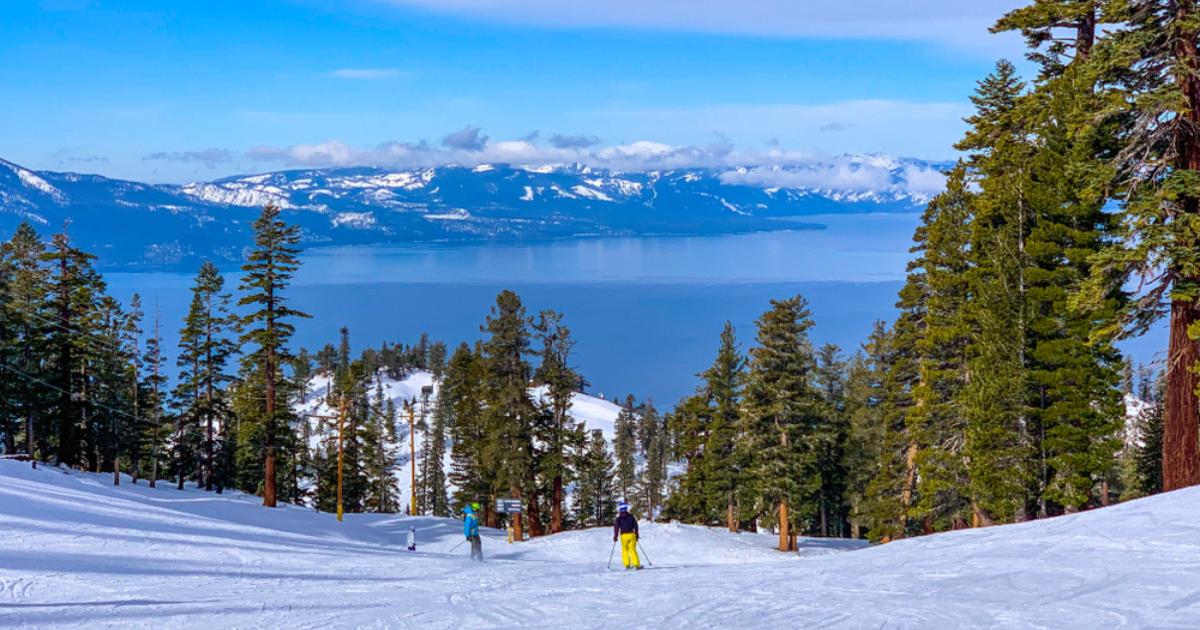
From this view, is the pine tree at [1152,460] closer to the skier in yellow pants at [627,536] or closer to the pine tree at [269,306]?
the skier in yellow pants at [627,536]

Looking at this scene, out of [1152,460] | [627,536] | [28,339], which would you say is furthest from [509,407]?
[1152,460]

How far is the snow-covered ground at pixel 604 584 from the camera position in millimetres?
11680

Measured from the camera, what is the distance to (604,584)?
1591 cm

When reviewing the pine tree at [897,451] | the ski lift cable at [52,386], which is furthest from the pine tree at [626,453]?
the pine tree at [897,451]

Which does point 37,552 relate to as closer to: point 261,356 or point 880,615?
point 880,615

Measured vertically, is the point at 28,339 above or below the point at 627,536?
above

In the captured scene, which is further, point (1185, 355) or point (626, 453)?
point (626, 453)

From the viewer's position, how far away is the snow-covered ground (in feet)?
38.3

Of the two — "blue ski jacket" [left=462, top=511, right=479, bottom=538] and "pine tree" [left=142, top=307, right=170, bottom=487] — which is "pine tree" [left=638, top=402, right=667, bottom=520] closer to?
"pine tree" [left=142, top=307, right=170, bottom=487]

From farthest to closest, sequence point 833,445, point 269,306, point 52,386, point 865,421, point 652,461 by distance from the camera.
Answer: point 652,461 < point 833,445 < point 865,421 < point 52,386 < point 269,306

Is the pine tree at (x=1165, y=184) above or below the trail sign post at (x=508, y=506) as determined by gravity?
above

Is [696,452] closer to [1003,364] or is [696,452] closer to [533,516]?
[533,516]

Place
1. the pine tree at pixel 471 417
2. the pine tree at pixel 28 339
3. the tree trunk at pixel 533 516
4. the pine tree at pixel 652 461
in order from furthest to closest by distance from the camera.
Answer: the pine tree at pixel 652 461, the pine tree at pixel 471 417, the tree trunk at pixel 533 516, the pine tree at pixel 28 339

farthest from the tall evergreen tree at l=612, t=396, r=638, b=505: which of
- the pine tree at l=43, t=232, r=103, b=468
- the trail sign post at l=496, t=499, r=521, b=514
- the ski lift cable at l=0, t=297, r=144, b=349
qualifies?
the ski lift cable at l=0, t=297, r=144, b=349
